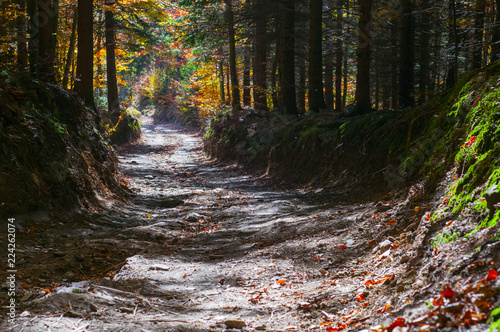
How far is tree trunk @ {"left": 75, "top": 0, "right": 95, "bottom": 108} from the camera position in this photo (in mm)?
10359

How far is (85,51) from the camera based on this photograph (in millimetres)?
10711

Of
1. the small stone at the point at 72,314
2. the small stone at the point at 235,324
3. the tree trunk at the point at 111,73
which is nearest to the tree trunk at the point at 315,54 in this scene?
the small stone at the point at 235,324

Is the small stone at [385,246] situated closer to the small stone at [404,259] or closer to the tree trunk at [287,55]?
the small stone at [404,259]

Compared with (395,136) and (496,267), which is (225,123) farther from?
(496,267)

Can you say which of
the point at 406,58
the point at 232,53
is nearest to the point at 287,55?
the point at 406,58

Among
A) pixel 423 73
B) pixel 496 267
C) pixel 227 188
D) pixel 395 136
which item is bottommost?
pixel 227 188

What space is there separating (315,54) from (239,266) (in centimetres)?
954

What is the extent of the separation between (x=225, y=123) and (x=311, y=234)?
566 inches

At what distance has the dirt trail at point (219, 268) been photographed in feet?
10.6

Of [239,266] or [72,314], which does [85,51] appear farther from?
[72,314]

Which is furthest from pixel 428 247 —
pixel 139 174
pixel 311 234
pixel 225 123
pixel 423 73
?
pixel 225 123

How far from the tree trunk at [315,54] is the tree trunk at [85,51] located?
6912 mm

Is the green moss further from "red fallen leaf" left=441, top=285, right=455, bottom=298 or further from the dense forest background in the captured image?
the dense forest background

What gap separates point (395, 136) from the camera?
753cm
